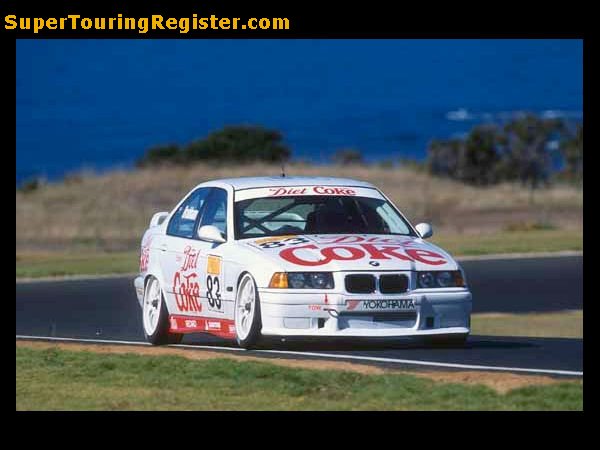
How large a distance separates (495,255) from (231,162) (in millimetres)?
30494

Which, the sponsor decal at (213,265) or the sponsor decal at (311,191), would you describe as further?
the sponsor decal at (311,191)

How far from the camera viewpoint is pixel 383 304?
13.7 meters

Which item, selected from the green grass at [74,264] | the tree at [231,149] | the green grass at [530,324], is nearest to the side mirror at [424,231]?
the green grass at [530,324]

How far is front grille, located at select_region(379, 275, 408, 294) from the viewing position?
45.2ft

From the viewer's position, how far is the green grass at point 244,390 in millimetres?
11016

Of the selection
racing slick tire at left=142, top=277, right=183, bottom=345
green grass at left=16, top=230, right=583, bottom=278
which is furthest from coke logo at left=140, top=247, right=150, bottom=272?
green grass at left=16, top=230, right=583, bottom=278

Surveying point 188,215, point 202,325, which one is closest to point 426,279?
point 202,325

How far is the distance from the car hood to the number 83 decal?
1.61ft

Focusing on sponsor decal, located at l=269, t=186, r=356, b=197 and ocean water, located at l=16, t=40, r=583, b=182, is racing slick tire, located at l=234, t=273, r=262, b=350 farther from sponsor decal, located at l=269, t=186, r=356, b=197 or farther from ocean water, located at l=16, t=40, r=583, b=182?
ocean water, located at l=16, t=40, r=583, b=182

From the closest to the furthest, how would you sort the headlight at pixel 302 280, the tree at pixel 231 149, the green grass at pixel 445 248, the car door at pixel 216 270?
the headlight at pixel 302 280 → the car door at pixel 216 270 → the green grass at pixel 445 248 → the tree at pixel 231 149

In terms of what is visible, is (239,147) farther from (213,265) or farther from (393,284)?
(393,284)

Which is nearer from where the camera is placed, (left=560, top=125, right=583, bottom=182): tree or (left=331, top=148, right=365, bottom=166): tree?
(left=331, top=148, right=365, bottom=166): tree

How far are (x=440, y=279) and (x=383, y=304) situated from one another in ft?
2.05

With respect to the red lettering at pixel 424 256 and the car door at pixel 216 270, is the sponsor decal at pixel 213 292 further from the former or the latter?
the red lettering at pixel 424 256
